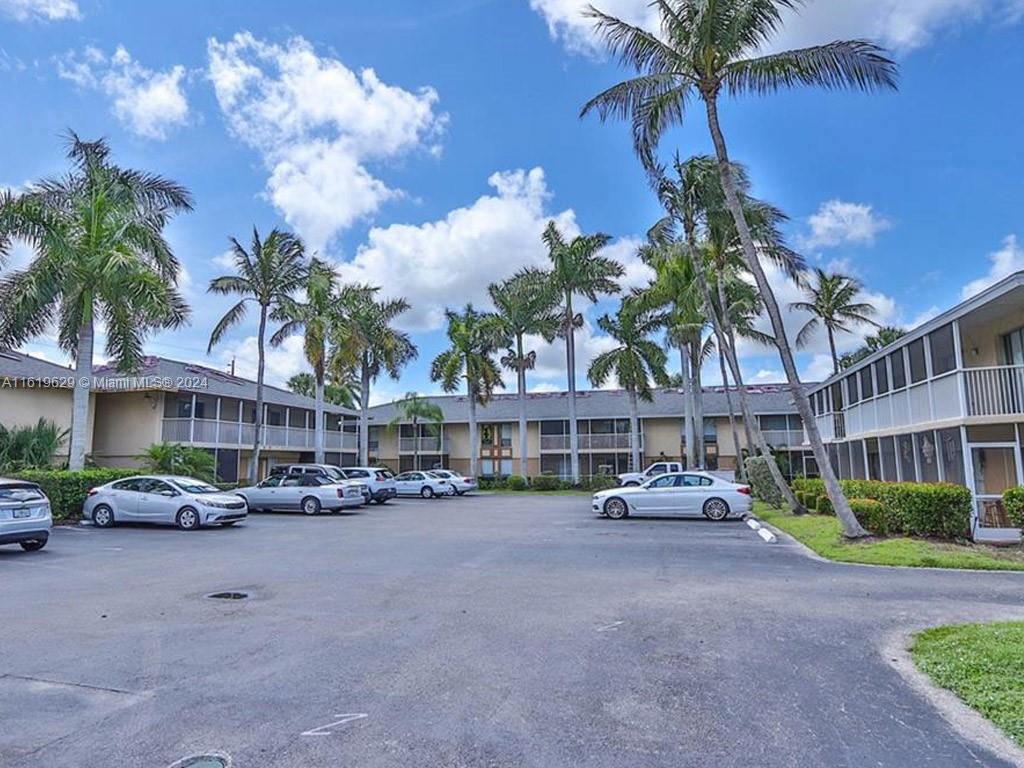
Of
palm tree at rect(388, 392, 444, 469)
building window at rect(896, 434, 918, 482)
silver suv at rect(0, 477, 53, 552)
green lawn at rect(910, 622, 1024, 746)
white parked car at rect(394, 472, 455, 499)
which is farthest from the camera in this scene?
palm tree at rect(388, 392, 444, 469)

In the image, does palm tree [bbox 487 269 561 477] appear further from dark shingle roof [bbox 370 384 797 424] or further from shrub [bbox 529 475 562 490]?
dark shingle roof [bbox 370 384 797 424]

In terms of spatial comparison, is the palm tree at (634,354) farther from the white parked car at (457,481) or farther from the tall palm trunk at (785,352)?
the tall palm trunk at (785,352)

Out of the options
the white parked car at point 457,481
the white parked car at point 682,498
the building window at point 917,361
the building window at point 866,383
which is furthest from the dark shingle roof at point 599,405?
the white parked car at point 682,498

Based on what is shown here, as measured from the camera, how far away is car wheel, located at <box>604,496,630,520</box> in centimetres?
2050

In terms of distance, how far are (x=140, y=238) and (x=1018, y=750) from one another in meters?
22.0

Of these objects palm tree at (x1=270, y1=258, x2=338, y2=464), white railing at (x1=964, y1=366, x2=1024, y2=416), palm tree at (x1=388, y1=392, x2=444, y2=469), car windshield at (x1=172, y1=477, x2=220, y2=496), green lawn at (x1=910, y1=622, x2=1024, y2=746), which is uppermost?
palm tree at (x1=270, y1=258, x2=338, y2=464)

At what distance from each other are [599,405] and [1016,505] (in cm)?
3504

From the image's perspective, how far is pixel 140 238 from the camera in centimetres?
1988

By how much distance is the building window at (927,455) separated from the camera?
19281 mm

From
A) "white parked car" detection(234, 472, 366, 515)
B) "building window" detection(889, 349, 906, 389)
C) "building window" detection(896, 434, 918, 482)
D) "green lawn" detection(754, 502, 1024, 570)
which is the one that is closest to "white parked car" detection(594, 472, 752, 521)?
"green lawn" detection(754, 502, 1024, 570)

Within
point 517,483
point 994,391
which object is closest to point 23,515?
point 994,391

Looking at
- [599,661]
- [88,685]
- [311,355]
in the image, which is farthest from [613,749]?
[311,355]

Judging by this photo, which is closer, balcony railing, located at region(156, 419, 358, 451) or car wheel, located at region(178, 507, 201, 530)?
car wheel, located at region(178, 507, 201, 530)

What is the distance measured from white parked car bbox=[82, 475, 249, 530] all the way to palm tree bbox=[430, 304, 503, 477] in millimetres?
21801
